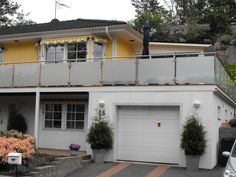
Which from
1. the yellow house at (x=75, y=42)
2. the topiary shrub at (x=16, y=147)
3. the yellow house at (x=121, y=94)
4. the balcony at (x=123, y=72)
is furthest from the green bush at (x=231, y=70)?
the topiary shrub at (x=16, y=147)

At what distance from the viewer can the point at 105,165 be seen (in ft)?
54.5

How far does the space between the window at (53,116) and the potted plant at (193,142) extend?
7706 millimetres

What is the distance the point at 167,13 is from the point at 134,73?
58321mm

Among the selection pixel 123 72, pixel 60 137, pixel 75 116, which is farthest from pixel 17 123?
pixel 123 72

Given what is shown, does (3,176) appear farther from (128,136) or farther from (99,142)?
(128,136)

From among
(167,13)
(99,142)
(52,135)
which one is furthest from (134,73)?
(167,13)

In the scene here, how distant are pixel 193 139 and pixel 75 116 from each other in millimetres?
7208

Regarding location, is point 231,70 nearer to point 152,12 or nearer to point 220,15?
point 220,15

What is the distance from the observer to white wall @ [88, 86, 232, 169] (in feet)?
51.3

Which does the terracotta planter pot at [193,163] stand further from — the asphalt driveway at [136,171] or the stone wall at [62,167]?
the stone wall at [62,167]

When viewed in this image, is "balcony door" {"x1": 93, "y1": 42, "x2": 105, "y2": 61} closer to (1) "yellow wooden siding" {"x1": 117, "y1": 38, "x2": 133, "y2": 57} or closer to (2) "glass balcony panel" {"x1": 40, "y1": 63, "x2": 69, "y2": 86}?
(1) "yellow wooden siding" {"x1": 117, "y1": 38, "x2": 133, "y2": 57}

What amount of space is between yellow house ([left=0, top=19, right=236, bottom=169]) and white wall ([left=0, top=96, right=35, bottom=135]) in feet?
0.18

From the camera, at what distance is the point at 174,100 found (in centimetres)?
1639

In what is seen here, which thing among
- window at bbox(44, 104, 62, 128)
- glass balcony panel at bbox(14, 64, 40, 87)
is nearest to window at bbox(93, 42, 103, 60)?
window at bbox(44, 104, 62, 128)
